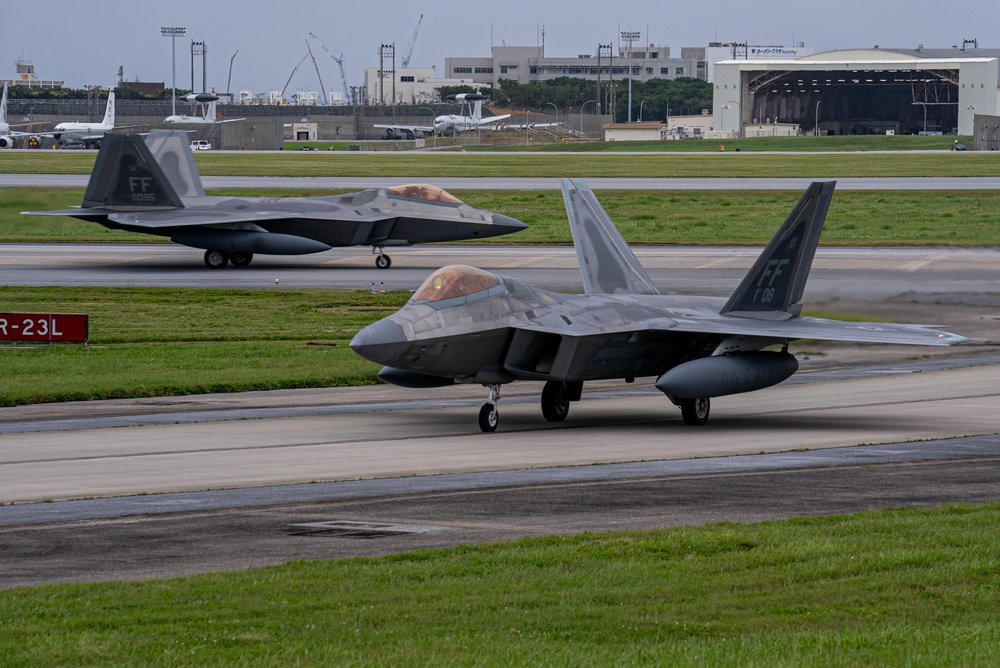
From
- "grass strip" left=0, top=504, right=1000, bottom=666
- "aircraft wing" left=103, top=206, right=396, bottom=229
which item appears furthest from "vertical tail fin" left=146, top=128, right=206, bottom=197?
"grass strip" left=0, top=504, right=1000, bottom=666

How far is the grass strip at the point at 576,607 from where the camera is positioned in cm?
838

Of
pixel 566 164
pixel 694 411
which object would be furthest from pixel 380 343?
pixel 566 164

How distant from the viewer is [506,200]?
231ft

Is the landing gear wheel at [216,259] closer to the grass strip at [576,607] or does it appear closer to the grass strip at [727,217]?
the grass strip at [727,217]

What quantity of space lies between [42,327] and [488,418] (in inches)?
516

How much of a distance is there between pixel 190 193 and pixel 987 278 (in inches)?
1085

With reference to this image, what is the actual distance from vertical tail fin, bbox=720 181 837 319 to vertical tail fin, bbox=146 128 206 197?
2844 cm

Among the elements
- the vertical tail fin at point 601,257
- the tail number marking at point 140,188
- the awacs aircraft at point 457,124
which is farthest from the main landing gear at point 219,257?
the awacs aircraft at point 457,124

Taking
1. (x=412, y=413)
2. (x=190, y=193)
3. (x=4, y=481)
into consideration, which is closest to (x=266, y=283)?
(x=190, y=193)

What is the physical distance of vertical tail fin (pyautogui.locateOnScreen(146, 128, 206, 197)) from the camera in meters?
47.2

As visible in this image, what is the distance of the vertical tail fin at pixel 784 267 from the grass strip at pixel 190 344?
7865mm

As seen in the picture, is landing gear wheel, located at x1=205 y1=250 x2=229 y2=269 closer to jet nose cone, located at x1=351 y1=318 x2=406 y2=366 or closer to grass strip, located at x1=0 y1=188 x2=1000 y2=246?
grass strip, located at x1=0 y1=188 x2=1000 y2=246

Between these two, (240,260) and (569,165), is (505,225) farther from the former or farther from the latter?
(569,165)

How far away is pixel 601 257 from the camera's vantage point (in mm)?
25859
